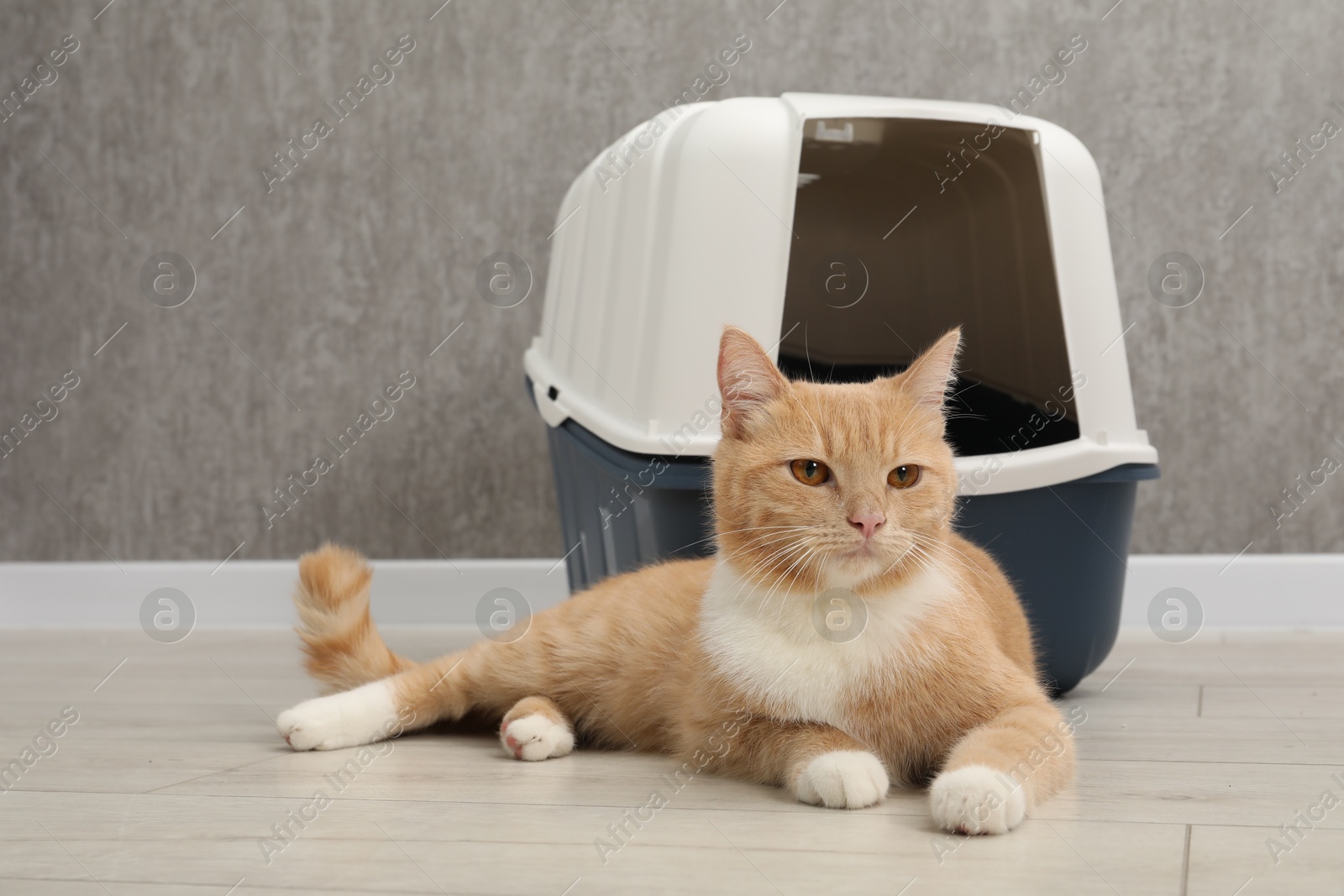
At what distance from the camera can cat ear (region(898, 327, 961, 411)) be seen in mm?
1343

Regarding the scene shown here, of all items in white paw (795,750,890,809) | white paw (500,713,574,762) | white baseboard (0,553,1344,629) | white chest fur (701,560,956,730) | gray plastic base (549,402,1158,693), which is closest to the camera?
white paw (795,750,890,809)

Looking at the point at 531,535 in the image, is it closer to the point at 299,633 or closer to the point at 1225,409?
the point at 299,633

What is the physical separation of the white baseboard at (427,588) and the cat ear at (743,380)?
5.83 feet

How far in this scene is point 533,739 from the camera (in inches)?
56.0

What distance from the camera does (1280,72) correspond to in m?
2.80

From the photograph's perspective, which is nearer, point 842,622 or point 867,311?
point 842,622

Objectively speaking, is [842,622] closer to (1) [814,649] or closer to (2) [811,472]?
(1) [814,649]

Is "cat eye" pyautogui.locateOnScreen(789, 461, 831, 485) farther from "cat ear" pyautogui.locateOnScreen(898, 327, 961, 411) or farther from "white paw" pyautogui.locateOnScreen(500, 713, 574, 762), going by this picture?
"white paw" pyautogui.locateOnScreen(500, 713, 574, 762)

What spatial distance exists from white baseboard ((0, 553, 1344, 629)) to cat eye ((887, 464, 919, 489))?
1835 millimetres

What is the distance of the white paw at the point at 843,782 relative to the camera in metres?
1.14

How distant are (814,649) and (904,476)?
231mm

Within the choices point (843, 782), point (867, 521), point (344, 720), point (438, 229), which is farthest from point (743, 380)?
point (438, 229)

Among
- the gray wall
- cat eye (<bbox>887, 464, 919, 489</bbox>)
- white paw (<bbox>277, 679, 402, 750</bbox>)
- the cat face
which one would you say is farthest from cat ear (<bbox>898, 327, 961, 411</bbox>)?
the gray wall

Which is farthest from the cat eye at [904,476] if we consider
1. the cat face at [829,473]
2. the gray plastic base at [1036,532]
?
the gray plastic base at [1036,532]
